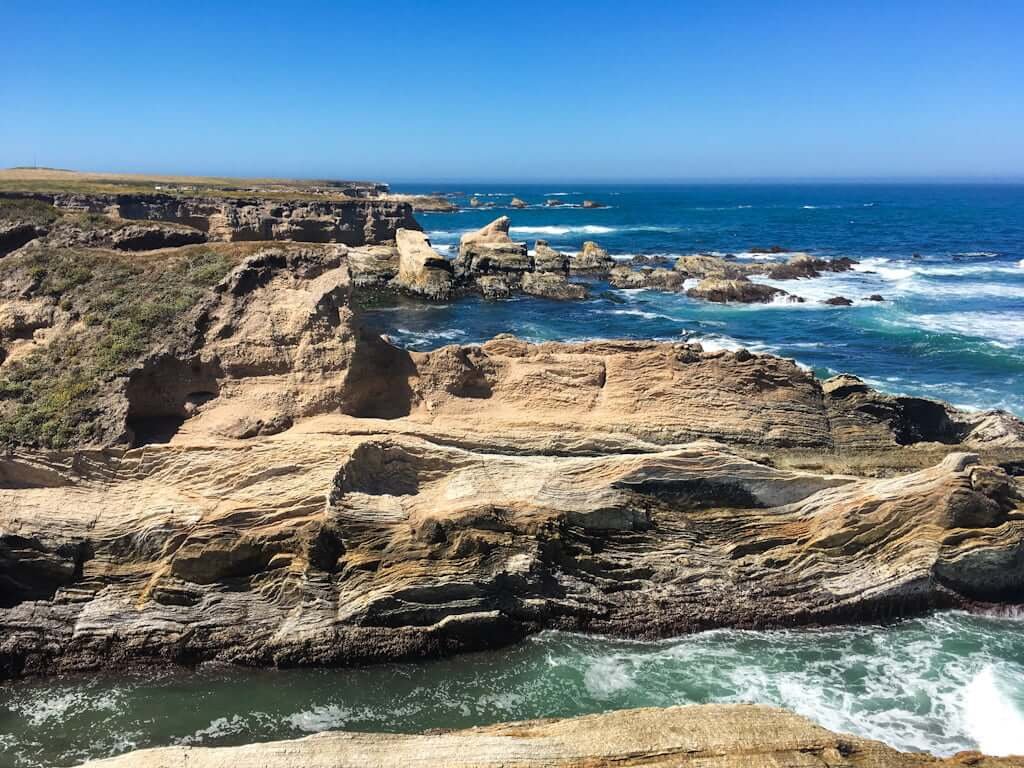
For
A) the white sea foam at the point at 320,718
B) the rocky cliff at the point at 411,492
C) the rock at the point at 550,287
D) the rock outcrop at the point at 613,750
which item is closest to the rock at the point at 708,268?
the rock at the point at 550,287

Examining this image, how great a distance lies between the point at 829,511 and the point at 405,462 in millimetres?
8279

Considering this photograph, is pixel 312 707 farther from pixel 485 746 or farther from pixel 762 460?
pixel 762 460

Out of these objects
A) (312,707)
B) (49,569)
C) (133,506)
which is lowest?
(312,707)

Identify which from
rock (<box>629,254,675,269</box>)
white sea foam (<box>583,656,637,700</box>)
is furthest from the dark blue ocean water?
white sea foam (<box>583,656,637,700</box>)

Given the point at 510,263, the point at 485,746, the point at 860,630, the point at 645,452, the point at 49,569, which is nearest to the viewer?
the point at 485,746

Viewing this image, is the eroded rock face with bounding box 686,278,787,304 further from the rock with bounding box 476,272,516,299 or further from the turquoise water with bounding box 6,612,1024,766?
the turquoise water with bounding box 6,612,1024,766

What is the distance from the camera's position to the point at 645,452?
14242mm

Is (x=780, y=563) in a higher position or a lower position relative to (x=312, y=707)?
higher

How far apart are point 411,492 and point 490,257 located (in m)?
46.9

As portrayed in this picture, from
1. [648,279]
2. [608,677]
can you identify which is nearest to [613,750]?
[608,677]

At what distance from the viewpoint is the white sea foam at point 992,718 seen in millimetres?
10602

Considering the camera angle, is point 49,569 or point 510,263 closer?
point 49,569

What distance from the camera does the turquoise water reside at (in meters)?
10.7

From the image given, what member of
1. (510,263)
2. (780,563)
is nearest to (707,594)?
(780,563)
